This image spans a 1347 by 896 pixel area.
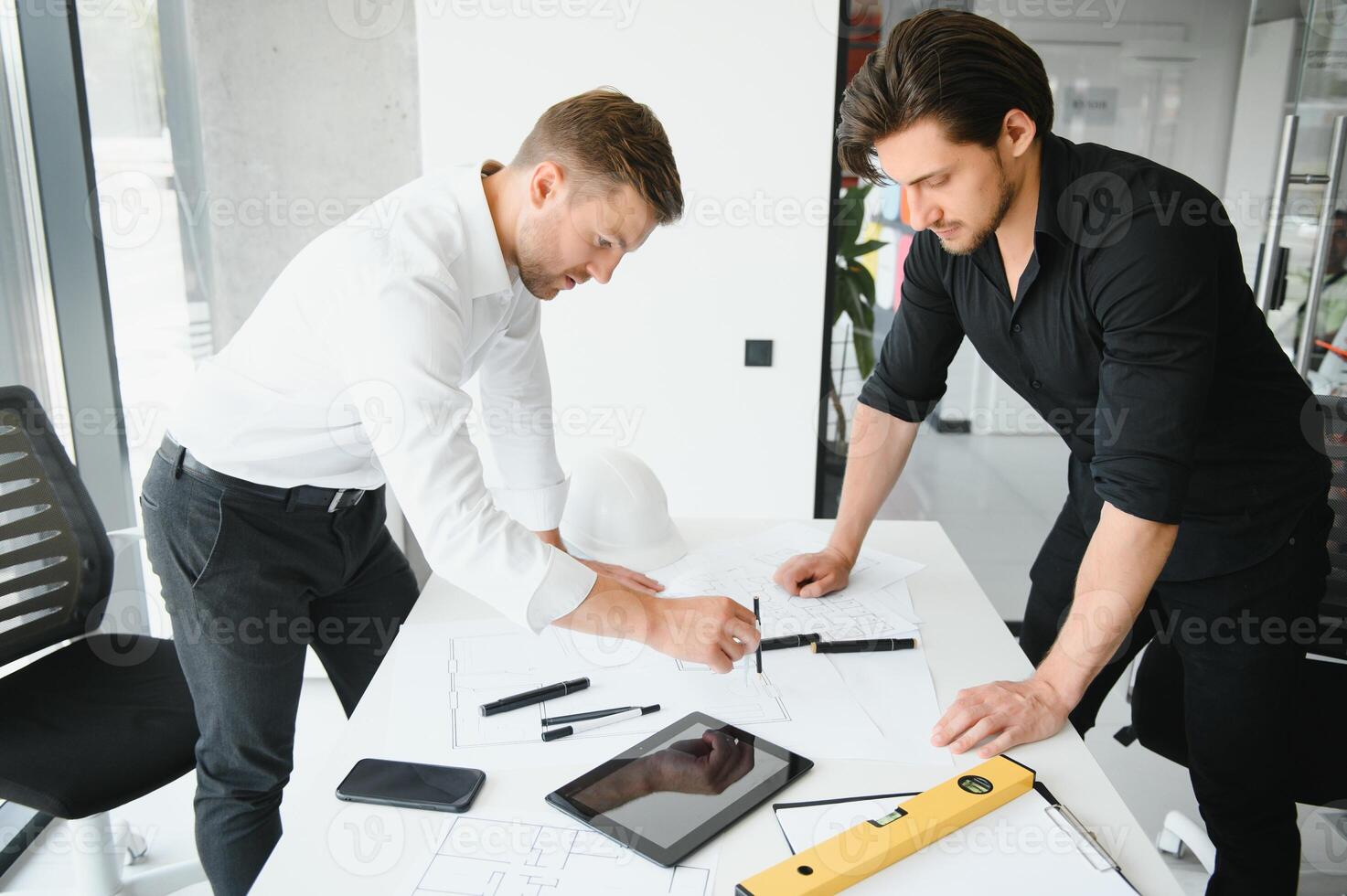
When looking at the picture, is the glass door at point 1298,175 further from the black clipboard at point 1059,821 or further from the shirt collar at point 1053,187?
the black clipboard at point 1059,821

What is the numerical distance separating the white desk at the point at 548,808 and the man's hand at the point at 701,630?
181 mm

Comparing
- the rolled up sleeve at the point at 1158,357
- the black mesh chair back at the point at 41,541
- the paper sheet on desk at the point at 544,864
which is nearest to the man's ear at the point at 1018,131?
the rolled up sleeve at the point at 1158,357

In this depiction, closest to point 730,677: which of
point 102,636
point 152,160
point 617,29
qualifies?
point 102,636

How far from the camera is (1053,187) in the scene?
54.4 inches

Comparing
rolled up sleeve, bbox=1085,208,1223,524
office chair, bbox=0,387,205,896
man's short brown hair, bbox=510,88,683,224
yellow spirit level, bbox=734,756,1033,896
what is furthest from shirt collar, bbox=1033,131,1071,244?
office chair, bbox=0,387,205,896

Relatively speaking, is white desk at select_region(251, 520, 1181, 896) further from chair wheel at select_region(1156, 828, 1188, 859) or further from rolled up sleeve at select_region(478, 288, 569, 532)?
chair wheel at select_region(1156, 828, 1188, 859)

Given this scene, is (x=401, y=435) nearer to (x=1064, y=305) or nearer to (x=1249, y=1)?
(x=1064, y=305)

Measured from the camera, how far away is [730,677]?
131 centimetres

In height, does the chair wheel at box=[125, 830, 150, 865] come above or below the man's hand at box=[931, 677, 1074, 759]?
below

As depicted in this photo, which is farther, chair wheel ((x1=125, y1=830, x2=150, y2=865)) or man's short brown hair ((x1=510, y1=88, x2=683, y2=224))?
chair wheel ((x1=125, y1=830, x2=150, y2=865))

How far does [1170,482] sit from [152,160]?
2.68 m

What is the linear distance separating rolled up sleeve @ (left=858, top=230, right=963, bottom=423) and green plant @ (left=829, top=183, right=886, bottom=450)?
44.7 inches

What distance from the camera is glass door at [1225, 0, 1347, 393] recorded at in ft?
9.05

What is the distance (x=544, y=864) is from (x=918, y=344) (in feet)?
3.60
